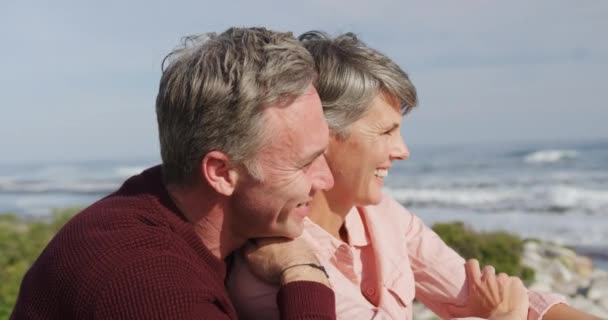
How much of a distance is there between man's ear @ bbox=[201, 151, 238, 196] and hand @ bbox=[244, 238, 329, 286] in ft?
0.91

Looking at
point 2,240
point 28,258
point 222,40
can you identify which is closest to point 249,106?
point 222,40

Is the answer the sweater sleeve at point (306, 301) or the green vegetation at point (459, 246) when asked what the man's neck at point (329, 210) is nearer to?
the sweater sleeve at point (306, 301)

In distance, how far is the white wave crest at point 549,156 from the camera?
33.5m

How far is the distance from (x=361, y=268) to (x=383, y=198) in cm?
35

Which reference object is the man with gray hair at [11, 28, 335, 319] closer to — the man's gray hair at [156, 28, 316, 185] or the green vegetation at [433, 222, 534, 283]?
the man's gray hair at [156, 28, 316, 185]

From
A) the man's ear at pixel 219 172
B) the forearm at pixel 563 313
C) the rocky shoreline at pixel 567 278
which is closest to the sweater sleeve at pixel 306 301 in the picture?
the man's ear at pixel 219 172

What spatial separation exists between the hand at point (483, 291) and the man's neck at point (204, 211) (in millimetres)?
1029

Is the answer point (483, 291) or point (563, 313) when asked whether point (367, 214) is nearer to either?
point (483, 291)

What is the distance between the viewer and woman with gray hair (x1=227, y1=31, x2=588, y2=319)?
277 cm

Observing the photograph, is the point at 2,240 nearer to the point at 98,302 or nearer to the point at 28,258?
the point at 28,258

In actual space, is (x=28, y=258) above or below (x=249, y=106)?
below

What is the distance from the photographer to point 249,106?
7.26ft

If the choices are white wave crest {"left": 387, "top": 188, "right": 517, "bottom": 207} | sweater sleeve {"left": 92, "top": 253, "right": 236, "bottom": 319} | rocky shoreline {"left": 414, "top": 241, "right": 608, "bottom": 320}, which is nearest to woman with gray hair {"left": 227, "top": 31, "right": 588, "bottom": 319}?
sweater sleeve {"left": 92, "top": 253, "right": 236, "bottom": 319}

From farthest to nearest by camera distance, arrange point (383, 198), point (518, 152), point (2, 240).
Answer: point (518, 152)
point (2, 240)
point (383, 198)
